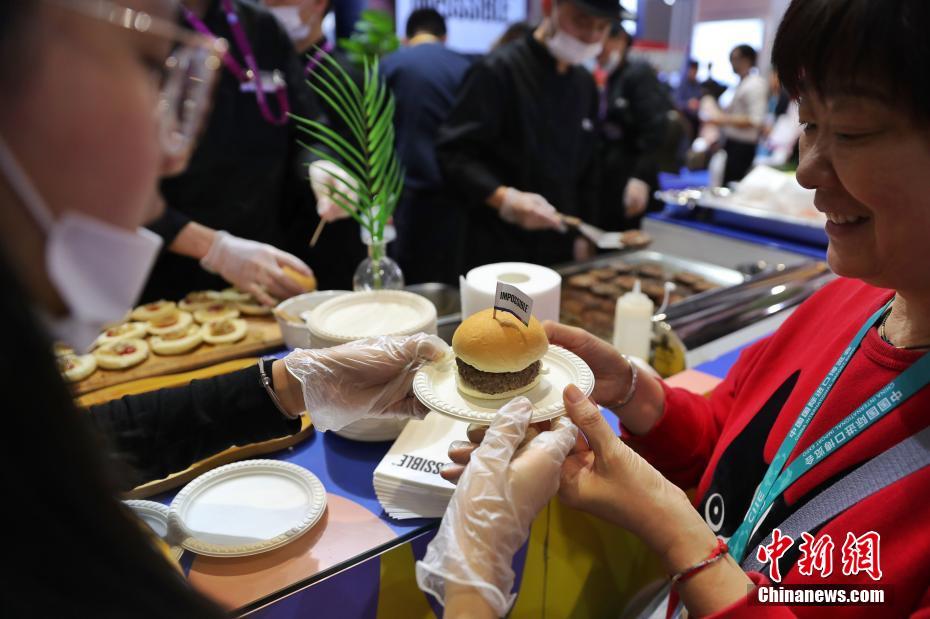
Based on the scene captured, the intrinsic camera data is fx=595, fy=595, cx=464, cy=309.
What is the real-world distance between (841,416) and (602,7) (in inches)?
122

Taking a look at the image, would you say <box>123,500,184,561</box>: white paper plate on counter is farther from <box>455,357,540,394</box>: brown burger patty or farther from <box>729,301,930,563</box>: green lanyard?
<box>729,301,930,563</box>: green lanyard

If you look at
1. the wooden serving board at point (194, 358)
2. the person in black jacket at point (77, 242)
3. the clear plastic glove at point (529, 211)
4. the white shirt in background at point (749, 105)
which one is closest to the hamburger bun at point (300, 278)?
the wooden serving board at point (194, 358)

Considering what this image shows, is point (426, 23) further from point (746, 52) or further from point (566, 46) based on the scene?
point (746, 52)

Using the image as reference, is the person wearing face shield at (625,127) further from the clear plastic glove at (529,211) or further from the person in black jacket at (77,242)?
the person in black jacket at (77,242)

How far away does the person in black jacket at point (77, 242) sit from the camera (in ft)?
1.76

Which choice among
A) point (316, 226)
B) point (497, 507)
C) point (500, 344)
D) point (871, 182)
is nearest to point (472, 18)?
point (316, 226)

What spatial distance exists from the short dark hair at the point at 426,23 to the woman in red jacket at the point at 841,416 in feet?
15.9

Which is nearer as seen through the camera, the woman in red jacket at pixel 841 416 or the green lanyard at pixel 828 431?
the woman in red jacket at pixel 841 416

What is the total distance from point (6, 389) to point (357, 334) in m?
1.25

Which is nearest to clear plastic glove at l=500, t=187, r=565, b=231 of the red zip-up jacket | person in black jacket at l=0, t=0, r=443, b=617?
the red zip-up jacket

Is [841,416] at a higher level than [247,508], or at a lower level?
higher

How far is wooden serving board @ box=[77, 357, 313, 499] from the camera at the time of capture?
154 centimetres

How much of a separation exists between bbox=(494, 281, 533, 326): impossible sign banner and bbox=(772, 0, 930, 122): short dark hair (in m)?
0.74

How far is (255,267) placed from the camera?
8.84 ft
